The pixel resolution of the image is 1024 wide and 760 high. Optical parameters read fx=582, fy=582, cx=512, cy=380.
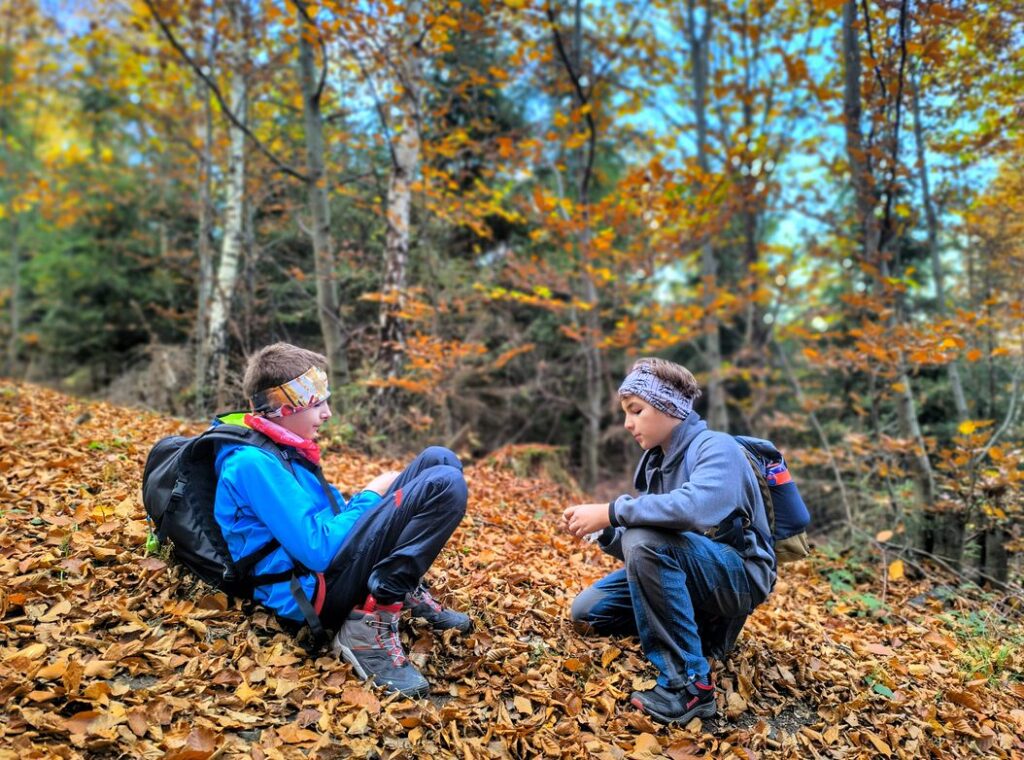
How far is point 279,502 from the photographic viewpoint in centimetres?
236

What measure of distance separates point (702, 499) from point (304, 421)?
1766 millimetres

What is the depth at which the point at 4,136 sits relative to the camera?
1677 centimetres

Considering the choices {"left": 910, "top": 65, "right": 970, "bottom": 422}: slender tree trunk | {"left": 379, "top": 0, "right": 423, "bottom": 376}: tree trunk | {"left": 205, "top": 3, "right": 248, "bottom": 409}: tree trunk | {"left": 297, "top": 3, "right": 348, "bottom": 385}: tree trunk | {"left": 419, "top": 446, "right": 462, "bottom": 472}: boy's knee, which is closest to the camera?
{"left": 419, "top": 446, "right": 462, "bottom": 472}: boy's knee

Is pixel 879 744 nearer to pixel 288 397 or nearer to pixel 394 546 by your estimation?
pixel 394 546

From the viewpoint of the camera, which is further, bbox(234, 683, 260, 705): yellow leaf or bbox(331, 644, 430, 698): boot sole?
bbox(331, 644, 430, 698): boot sole

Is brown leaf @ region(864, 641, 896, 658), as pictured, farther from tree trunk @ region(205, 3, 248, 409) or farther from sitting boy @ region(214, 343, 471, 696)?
tree trunk @ region(205, 3, 248, 409)

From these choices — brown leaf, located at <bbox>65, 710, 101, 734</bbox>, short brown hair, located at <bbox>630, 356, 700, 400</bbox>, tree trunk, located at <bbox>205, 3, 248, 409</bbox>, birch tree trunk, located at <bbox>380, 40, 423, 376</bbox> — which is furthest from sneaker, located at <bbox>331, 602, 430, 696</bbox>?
tree trunk, located at <bbox>205, 3, 248, 409</bbox>

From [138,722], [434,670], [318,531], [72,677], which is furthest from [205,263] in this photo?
[138,722]

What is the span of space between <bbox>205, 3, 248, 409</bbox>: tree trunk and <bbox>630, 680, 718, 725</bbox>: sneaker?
7116 millimetres

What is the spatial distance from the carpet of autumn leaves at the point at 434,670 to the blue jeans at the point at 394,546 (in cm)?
37

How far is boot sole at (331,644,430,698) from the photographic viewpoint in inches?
96.7

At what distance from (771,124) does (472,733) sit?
43.7ft

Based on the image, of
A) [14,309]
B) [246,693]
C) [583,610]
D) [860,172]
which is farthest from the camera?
[14,309]

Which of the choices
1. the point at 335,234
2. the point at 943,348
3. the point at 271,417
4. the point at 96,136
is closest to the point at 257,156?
the point at 335,234
